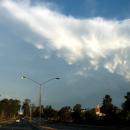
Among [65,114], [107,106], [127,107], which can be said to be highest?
[65,114]

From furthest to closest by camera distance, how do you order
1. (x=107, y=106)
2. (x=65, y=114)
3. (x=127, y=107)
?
(x=65, y=114) < (x=107, y=106) < (x=127, y=107)

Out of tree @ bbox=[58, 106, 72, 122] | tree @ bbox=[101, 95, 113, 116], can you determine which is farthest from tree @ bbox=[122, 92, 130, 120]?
tree @ bbox=[58, 106, 72, 122]

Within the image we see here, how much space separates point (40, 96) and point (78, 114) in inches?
2715

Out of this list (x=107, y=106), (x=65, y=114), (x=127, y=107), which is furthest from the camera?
(x=65, y=114)

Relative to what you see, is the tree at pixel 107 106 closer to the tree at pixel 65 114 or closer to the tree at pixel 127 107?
the tree at pixel 127 107

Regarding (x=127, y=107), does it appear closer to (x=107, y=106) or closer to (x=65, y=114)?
(x=107, y=106)

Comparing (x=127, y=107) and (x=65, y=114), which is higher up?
(x=65, y=114)

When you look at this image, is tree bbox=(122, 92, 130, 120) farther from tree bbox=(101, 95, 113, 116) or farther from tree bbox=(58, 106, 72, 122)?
tree bbox=(58, 106, 72, 122)

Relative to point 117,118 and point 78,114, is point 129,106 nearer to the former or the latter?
point 117,118

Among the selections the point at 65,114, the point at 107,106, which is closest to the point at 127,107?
the point at 107,106

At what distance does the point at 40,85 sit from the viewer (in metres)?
80.2

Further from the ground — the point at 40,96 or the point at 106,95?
the point at 106,95

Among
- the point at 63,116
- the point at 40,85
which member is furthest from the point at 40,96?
the point at 63,116

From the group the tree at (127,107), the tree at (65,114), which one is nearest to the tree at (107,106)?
the tree at (127,107)
